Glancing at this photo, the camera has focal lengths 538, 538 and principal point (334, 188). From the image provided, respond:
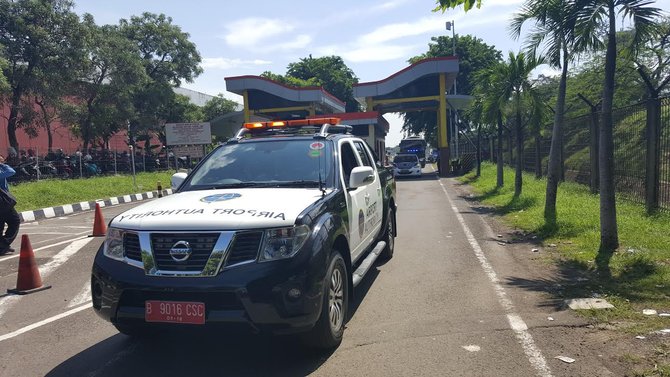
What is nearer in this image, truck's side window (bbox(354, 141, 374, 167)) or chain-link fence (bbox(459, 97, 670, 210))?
truck's side window (bbox(354, 141, 374, 167))

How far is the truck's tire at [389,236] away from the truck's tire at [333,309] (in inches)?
118

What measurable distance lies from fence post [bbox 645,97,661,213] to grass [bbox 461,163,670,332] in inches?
13.1

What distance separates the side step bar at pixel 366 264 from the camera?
17.7 feet

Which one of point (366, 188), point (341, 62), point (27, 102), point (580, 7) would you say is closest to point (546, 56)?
point (580, 7)

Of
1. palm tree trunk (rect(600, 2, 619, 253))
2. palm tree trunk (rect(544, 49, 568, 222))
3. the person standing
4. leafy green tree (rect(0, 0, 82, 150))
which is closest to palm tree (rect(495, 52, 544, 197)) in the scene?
palm tree trunk (rect(544, 49, 568, 222))

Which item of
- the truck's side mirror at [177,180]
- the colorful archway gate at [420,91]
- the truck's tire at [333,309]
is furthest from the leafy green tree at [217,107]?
the truck's tire at [333,309]

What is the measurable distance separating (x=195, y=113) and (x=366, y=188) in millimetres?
37605

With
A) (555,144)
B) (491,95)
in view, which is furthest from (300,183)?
(491,95)

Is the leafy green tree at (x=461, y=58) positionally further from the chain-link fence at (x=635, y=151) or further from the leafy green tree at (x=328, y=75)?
the chain-link fence at (x=635, y=151)

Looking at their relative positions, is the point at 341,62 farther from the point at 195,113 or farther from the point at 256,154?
the point at 256,154

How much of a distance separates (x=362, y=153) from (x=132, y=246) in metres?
3.66

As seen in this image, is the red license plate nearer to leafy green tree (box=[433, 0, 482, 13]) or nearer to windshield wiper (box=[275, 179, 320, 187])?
windshield wiper (box=[275, 179, 320, 187])

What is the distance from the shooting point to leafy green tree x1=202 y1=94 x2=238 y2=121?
46753 mm

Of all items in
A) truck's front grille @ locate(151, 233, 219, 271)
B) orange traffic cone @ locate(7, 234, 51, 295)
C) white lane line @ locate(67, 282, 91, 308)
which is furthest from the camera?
orange traffic cone @ locate(7, 234, 51, 295)
